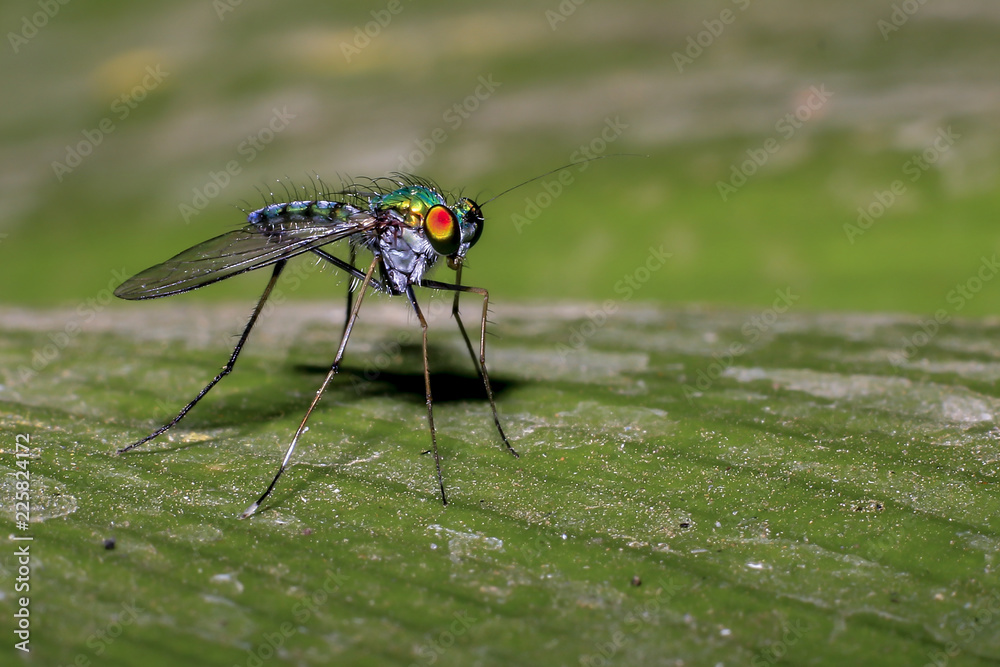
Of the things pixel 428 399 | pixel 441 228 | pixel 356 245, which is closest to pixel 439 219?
pixel 441 228

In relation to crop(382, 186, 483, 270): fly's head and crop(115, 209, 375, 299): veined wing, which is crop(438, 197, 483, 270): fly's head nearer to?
crop(382, 186, 483, 270): fly's head

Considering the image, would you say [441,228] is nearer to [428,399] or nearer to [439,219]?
[439,219]

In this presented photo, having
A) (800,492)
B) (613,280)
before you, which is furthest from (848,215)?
(800,492)

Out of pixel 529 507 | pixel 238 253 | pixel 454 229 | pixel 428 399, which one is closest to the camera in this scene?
pixel 529 507

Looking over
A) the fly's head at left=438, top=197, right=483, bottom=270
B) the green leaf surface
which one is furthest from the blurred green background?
the fly's head at left=438, top=197, right=483, bottom=270

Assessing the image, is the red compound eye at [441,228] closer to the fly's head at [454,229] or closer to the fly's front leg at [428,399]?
the fly's head at [454,229]
